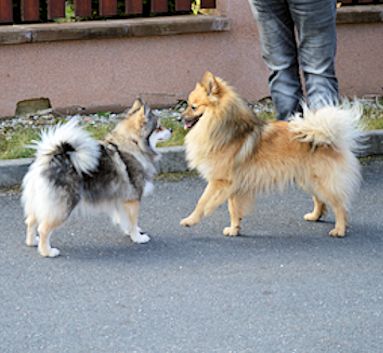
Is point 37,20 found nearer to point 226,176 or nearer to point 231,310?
point 226,176

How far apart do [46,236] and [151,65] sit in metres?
3.11

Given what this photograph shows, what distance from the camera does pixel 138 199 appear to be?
253 inches

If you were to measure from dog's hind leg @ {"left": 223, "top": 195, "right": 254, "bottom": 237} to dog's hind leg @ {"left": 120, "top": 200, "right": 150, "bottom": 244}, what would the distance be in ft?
1.77

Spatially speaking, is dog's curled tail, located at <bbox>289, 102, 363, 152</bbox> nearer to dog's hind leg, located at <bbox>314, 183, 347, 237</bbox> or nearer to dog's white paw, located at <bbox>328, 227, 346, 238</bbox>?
dog's hind leg, located at <bbox>314, 183, 347, 237</bbox>

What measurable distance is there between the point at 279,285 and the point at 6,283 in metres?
1.50

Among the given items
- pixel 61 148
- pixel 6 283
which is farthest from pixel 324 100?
pixel 6 283

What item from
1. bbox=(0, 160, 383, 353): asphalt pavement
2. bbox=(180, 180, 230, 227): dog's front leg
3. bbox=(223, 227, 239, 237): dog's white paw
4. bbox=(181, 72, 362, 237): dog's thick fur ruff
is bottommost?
bbox=(0, 160, 383, 353): asphalt pavement

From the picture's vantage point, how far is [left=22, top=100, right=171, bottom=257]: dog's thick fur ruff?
6.03 meters

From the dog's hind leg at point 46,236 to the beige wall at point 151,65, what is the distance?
2.75 metres

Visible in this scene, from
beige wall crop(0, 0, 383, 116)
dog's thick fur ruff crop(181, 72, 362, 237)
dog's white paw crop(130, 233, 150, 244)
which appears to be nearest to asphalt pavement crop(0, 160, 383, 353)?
dog's white paw crop(130, 233, 150, 244)

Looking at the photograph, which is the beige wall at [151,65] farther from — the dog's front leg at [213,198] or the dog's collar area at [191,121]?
the dog's front leg at [213,198]

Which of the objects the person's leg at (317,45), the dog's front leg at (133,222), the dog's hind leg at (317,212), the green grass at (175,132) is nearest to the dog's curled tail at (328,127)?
the dog's hind leg at (317,212)

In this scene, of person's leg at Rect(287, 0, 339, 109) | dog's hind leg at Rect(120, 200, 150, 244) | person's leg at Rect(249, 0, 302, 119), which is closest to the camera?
dog's hind leg at Rect(120, 200, 150, 244)

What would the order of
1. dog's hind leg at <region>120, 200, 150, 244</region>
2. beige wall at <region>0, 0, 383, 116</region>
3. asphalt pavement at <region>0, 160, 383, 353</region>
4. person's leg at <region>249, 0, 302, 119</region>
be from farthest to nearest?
beige wall at <region>0, 0, 383, 116</region>, person's leg at <region>249, 0, 302, 119</region>, dog's hind leg at <region>120, 200, 150, 244</region>, asphalt pavement at <region>0, 160, 383, 353</region>
